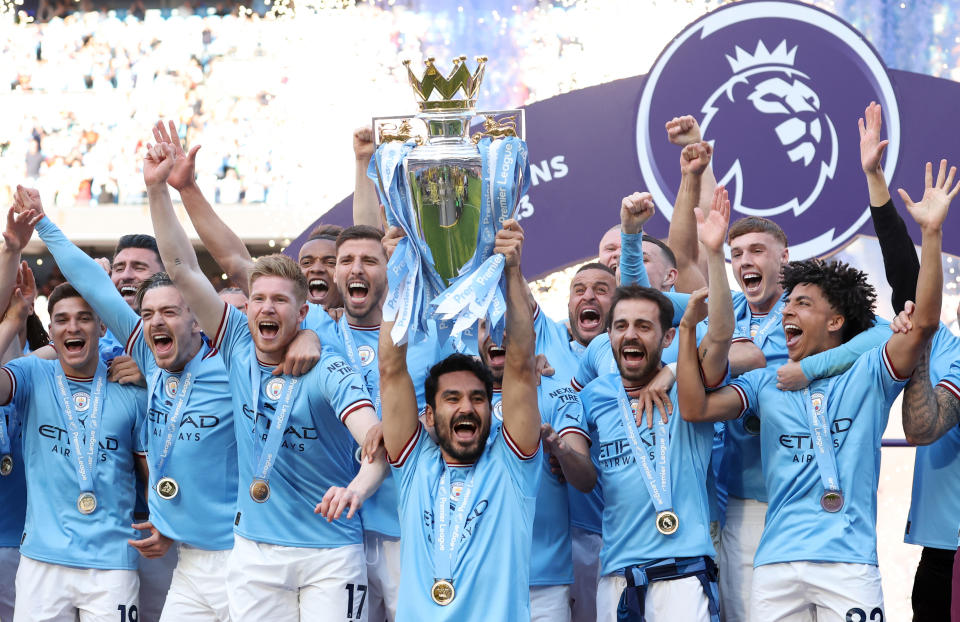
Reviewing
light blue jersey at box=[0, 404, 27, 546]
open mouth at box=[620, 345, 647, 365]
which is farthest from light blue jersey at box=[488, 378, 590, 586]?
light blue jersey at box=[0, 404, 27, 546]

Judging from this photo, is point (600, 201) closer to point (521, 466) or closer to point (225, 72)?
point (521, 466)

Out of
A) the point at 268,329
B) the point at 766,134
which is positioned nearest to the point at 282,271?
the point at 268,329

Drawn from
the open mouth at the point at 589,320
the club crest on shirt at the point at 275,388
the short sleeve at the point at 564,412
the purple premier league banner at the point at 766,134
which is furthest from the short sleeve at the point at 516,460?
the purple premier league banner at the point at 766,134

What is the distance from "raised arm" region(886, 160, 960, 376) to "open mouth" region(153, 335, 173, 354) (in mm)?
2319

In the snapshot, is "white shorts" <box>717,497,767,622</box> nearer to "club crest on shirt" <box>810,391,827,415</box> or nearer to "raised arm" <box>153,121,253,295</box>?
"club crest on shirt" <box>810,391,827,415</box>

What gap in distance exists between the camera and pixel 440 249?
318cm

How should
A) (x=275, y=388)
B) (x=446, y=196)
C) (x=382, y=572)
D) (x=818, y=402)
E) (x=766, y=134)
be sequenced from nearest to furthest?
1. (x=446, y=196)
2. (x=818, y=402)
3. (x=275, y=388)
4. (x=382, y=572)
5. (x=766, y=134)

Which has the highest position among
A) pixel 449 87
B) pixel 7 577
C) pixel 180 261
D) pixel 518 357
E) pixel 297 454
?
pixel 449 87

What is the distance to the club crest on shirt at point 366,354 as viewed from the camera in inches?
164

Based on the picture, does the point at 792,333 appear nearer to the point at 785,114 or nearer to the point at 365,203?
the point at 365,203

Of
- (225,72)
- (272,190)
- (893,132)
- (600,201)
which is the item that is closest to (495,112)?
(600,201)

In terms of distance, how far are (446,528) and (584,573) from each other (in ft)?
3.68

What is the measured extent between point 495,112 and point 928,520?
82.7 inches

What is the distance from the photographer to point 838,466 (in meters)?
3.58
